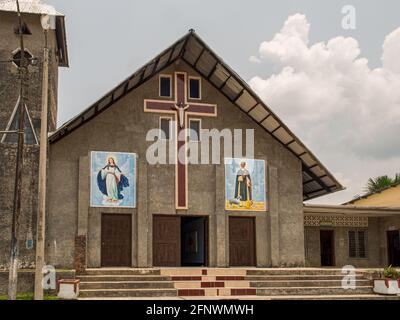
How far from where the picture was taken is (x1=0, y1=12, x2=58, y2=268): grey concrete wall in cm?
2152

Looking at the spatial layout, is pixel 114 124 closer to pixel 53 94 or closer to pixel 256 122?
pixel 53 94

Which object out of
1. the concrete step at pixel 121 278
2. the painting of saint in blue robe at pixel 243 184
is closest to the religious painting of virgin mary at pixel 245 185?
the painting of saint in blue robe at pixel 243 184

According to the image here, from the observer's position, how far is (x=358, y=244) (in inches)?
1244

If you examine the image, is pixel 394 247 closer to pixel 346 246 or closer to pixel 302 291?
pixel 346 246

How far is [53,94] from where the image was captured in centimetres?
2462

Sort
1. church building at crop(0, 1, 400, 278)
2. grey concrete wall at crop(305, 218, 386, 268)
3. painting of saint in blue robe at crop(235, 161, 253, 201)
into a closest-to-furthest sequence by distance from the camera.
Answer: church building at crop(0, 1, 400, 278) < painting of saint in blue robe at crop(235, 161, 253, 201) < grey concrete wall at crop(305, 218, 386, 268)

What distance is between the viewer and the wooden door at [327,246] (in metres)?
31.2

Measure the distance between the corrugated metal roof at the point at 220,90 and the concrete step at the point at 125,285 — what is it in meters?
6.01

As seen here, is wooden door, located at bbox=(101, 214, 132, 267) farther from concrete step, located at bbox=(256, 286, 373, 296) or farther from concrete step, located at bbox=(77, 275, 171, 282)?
concrete step, located at bbox=(256, 286, 373, 296)

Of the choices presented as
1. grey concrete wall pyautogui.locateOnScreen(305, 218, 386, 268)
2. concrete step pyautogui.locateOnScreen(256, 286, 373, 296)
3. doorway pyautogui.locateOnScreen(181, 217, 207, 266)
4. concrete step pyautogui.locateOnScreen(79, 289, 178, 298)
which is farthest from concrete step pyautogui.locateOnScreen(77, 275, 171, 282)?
grey concrete wall pyautogui.locateOnScreen(305, 218, 386, 268)

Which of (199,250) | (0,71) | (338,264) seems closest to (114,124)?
(0,71)

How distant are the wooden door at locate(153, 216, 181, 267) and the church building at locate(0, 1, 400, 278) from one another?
4 centimetres
